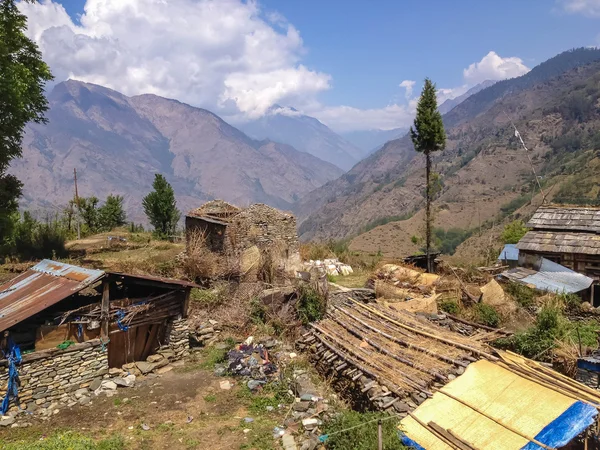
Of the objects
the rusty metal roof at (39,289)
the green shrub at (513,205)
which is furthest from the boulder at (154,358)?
the green shrub at (513,205)

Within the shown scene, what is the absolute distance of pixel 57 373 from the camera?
11.0 metres

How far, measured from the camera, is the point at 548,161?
103938 mm

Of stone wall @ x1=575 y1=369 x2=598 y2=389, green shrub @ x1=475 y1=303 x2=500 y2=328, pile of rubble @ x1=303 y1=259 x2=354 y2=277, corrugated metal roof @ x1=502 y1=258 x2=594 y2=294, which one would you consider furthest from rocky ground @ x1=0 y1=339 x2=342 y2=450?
pile of rubble @ x1=303 y1=259 x2=354 y2=277

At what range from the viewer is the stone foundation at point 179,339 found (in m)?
13.5

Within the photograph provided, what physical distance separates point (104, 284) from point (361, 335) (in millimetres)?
7620

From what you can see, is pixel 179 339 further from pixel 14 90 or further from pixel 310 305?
pixel 14 90

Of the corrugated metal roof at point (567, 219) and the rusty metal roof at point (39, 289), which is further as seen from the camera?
the corrugated metal roof at point (567, 219)

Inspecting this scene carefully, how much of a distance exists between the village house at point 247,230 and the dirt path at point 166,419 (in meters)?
10.8

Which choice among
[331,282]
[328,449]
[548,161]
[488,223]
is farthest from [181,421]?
[548,161]

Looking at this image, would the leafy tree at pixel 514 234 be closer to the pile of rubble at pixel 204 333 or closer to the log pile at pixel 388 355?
the log pile at pixel 388 355

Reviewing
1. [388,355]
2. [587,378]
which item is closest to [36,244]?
[388,355]

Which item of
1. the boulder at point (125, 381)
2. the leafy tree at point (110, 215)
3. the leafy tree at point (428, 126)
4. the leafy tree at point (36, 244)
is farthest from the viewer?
the leafy tree at point (110, 215)

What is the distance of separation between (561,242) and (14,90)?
2696 cm

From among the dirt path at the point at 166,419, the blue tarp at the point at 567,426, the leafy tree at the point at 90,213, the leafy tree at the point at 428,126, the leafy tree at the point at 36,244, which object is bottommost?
the dirt path at the point at 166,419
